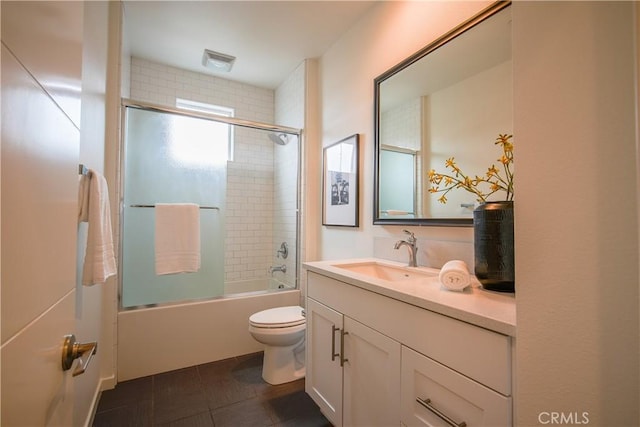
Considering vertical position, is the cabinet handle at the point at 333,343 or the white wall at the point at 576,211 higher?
the white wall at the point at 576,211

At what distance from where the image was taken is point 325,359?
1542 millimetres

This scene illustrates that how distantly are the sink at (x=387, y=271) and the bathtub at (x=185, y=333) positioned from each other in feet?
3.58

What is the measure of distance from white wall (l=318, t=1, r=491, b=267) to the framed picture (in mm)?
62

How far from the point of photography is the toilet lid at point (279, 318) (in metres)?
1.95

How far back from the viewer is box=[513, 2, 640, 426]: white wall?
0.47 metres

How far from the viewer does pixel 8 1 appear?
0.35 meters

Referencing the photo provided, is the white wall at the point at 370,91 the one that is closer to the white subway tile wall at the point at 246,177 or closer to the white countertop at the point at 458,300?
the white countertop at the point at 458,300

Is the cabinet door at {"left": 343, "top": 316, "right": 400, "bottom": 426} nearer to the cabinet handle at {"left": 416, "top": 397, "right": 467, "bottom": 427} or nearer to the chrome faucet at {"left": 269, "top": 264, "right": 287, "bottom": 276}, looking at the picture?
the cabinet handle at {"left": 416, "top": 397, "right": 467, "bottom": 427}

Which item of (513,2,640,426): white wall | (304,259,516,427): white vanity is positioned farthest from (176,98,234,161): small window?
(513,2,640,426): white wall

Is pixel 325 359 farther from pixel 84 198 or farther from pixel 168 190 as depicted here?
pixel 168 190

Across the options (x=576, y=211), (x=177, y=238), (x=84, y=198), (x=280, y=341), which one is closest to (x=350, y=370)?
(x=280, y=341)

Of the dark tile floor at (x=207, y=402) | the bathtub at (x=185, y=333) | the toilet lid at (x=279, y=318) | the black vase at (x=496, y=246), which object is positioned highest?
the black vase at (x=496, y=246)

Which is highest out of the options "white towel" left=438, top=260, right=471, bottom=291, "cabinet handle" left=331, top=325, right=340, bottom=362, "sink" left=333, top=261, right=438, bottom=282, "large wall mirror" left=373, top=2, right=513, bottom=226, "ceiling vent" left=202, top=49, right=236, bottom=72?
"ceiling vent" left=202, top=49, right=236, bottom=72

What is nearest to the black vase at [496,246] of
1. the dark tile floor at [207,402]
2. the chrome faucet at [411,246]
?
the chrome faucet at [411,246]
